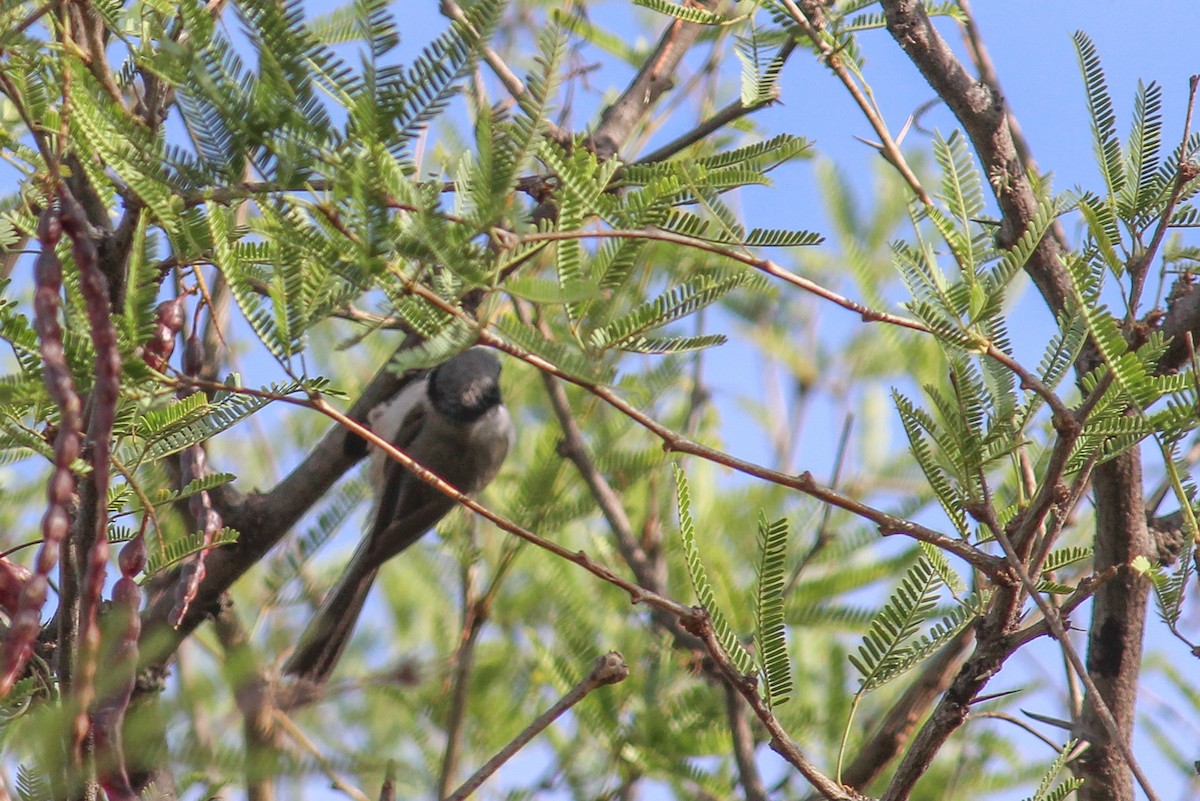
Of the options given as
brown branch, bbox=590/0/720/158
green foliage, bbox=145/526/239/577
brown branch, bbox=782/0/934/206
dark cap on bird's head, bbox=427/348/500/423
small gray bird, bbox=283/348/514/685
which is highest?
brown branch, bbox=590/0/720/158

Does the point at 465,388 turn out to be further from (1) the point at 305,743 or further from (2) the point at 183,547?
(1) the point at 305,743

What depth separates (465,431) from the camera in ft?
17.3

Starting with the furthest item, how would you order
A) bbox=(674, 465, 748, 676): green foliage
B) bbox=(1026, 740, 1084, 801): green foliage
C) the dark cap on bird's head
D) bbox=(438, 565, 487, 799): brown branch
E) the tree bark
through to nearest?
the dark cap on bird's head
bbox=(438, 565, 487, 799): brown branch
the tree bark
bbox=(1026, 740, 1084, 801): green foliage
bbox=(674, 465, 748, 676): green foliage

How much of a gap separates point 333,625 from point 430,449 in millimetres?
1002

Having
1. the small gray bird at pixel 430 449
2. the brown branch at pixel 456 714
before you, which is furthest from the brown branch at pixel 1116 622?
the small gray bird at pixel 430 449

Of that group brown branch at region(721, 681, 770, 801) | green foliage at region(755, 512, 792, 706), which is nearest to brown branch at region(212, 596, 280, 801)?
green foliage at region(755, 512, 792, 706)

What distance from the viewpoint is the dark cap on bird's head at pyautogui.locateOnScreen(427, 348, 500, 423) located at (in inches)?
209

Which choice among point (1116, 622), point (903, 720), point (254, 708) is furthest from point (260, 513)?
point (1116, 622)

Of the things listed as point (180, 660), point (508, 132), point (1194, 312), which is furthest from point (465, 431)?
point (508, 132)

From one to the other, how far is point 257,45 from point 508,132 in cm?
33

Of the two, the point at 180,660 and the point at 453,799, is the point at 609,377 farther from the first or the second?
the point at 180,660

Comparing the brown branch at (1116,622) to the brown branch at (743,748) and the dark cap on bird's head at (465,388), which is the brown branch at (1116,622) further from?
the dark cap on bird's head at (465,388)

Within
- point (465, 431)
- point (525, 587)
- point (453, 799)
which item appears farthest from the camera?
point (465, 431)

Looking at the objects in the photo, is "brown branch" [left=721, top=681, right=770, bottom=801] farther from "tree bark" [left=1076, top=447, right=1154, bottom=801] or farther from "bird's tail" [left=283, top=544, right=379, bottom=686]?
"bird's tail" [left=283, top=544, right=379, bottom=686]
